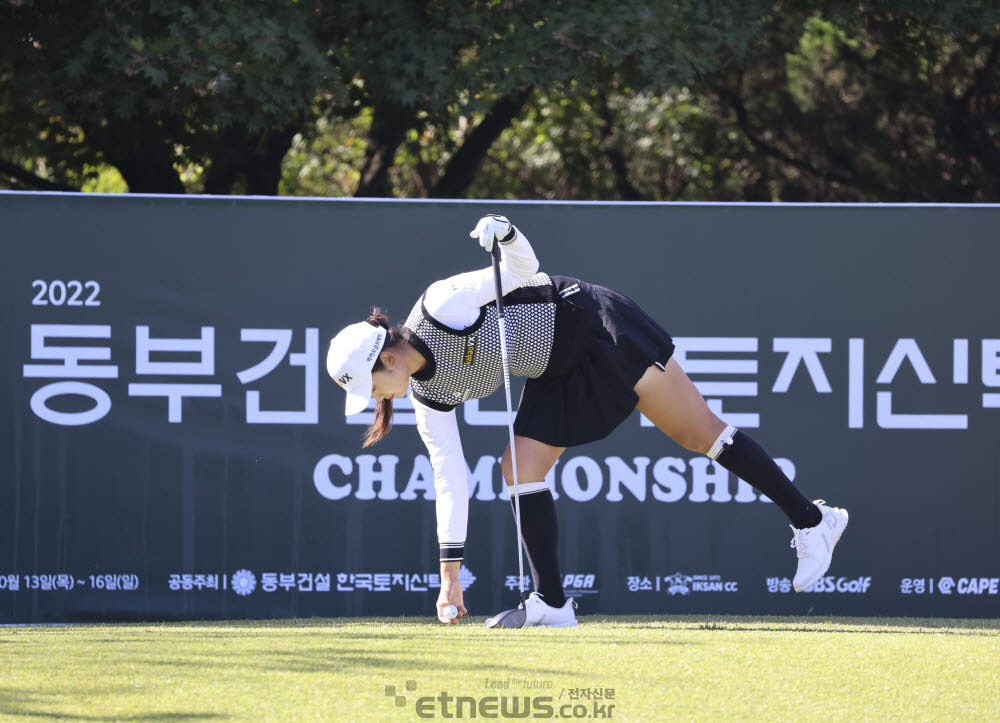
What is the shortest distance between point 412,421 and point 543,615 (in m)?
1.58

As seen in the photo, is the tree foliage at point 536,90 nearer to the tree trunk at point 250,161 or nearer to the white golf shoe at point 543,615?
the tree trunk at point 250,161

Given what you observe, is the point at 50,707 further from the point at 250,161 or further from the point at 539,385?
the point at 250,161

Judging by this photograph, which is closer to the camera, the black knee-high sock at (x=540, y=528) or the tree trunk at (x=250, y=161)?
the black knee-high sock at (x=540, y=528)

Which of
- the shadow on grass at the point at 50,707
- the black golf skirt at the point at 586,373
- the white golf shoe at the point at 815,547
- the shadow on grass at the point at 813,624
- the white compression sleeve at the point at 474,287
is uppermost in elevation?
the white compression sleeve at the point at 474,287

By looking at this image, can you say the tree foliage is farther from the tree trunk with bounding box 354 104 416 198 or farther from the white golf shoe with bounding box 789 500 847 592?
the white golf shoe with bounding box 789 500 847 592

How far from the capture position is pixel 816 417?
5727 millimetres

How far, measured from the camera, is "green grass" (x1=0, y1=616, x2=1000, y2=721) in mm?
3096

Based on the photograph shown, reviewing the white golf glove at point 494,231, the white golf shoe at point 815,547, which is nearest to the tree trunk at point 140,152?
the white golf glove at point 494,231

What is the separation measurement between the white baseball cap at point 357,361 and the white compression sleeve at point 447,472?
38 centimetres

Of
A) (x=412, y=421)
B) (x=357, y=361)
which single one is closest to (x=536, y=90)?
(x=412, y=421)

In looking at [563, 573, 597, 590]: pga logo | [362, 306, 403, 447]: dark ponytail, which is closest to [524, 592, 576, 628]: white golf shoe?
[362, 306, 403, 447]: dark ponytail

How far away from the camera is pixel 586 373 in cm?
434

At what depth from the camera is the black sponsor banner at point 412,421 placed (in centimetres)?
564

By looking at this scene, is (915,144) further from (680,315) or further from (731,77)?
(680,315)
